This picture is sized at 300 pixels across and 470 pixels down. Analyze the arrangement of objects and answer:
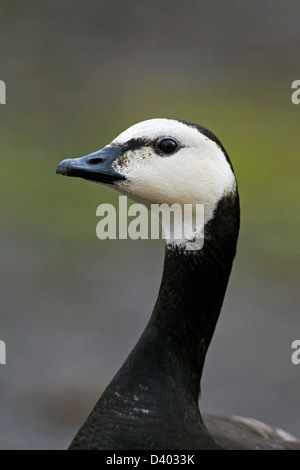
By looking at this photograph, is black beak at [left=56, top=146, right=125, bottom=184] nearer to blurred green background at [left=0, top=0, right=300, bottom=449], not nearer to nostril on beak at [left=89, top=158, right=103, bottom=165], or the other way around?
nostril on beak at [left=89, top=158, right=103, bottom=165]

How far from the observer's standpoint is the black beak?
285cm

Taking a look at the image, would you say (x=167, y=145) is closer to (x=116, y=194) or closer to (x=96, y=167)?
(x=96, y=167)

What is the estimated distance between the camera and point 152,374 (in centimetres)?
296

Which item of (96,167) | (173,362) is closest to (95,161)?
(96,167)

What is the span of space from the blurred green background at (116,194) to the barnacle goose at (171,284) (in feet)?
7.48

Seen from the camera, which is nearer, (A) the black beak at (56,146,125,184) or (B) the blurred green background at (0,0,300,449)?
(A) the black beak at (56,146,125,184)

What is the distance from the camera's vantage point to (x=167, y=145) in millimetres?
2844

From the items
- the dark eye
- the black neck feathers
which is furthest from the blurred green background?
the dark eye

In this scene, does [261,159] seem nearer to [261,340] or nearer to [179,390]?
[261,340]

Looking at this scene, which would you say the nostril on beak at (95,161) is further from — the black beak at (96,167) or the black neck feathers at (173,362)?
the black neck feathers at (173,362)

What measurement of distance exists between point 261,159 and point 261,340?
265 cm

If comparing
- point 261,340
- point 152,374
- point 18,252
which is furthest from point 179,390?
point 18,252

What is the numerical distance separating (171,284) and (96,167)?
47 centimetres

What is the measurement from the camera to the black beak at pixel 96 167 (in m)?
2.85
